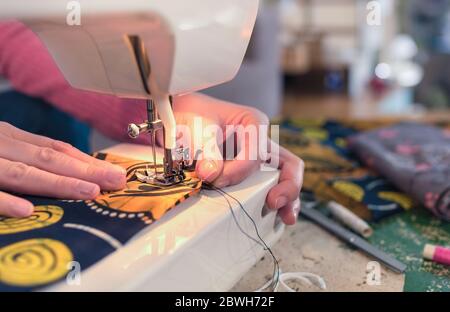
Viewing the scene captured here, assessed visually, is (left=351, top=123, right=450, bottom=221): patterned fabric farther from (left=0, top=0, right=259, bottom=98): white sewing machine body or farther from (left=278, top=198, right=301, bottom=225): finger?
(left=0, top=0, right=259, bottom=98): white sewing machine body

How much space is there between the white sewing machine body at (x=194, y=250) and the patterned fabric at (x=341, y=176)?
7.1 inches

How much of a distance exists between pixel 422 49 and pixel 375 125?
2.51 m

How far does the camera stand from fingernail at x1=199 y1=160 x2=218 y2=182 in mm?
521

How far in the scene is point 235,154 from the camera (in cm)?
57

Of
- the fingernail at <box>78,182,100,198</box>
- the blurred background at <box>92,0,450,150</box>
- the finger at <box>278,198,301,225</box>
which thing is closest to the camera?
the fingernail at <box>78,182,100,198</box>

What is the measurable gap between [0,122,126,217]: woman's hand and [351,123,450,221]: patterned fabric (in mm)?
452

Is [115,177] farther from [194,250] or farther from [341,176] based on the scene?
[341,176]

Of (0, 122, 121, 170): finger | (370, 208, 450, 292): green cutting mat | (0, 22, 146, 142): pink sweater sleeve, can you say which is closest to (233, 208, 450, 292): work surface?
(370, 208, 450, 292): green cutting mat

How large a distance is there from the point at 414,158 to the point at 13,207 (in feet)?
2.15

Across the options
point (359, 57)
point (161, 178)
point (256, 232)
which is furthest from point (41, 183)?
point (359, 57)

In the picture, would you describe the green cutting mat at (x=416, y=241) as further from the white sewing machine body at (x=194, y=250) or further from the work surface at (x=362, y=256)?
the white sewing machine body at (x=194, y=250)

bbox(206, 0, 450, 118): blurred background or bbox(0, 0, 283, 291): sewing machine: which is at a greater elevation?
bbox(0, 0, 283, 291): sewing machine

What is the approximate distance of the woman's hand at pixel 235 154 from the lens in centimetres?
53

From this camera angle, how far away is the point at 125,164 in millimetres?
579
